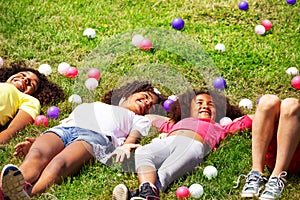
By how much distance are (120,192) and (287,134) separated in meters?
1.25

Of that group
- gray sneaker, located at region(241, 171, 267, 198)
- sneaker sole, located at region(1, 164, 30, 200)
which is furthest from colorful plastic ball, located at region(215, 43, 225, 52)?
sneaker sole, located at region(1, 164, 30, 200)

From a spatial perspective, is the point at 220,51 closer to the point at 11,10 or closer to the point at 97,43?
the point at 97,43

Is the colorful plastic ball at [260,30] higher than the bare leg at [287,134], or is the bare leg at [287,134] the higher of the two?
the bare leg at [287,134]

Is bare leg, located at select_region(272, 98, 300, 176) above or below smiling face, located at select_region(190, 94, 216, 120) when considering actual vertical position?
above

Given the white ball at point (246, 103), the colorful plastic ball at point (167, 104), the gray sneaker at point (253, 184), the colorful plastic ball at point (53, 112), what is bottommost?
the colorful plastic ball at point (53, 112)

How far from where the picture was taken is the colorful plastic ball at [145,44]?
645 centimetres

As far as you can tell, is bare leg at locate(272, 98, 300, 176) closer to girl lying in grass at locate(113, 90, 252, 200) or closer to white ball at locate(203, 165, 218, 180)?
white ball at locate(203, 165, 218, 180)

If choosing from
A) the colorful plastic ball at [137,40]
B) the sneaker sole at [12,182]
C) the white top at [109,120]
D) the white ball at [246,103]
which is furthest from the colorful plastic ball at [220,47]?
the sneaker sole at [12,182]

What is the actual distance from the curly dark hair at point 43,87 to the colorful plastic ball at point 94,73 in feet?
A: 1.05

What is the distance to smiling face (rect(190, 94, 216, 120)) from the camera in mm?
5305

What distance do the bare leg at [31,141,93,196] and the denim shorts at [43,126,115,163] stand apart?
0.17 feet

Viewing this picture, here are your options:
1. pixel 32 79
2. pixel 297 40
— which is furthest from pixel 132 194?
pixel 297 40

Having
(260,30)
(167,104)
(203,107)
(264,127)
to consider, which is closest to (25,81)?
(167,104)

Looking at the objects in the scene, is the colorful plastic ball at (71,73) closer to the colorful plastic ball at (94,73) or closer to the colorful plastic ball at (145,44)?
the colorful plastic ball at (94,73)
